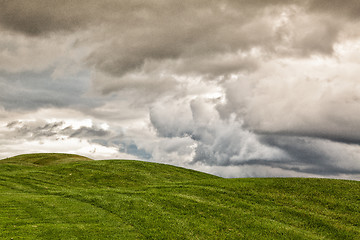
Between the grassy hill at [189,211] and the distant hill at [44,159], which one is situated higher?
the distant hill at [44,159]

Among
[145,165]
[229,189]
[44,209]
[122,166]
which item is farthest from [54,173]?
[229,189]

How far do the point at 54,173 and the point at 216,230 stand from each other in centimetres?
4539

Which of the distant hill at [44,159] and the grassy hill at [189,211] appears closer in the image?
the grassy hill at [189,211]

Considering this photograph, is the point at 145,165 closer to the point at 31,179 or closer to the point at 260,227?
the point at 31,179

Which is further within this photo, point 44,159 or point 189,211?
point 44,159

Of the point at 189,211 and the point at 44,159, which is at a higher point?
the point at 44,159

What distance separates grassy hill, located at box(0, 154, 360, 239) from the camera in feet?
86.5

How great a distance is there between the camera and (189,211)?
109ft

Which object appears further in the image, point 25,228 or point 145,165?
point 145,165

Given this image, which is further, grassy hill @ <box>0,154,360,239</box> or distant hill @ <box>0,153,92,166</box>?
distant hill @ <box>0,153,92,166</box>

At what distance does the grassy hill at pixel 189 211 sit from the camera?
26.4m

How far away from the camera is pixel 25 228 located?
2531 cm

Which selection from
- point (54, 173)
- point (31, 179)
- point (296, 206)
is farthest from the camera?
point (54, 173)

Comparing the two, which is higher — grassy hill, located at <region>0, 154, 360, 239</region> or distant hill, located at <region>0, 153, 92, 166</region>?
distant hill, located at <region>0, 153, 92, 166</region>
